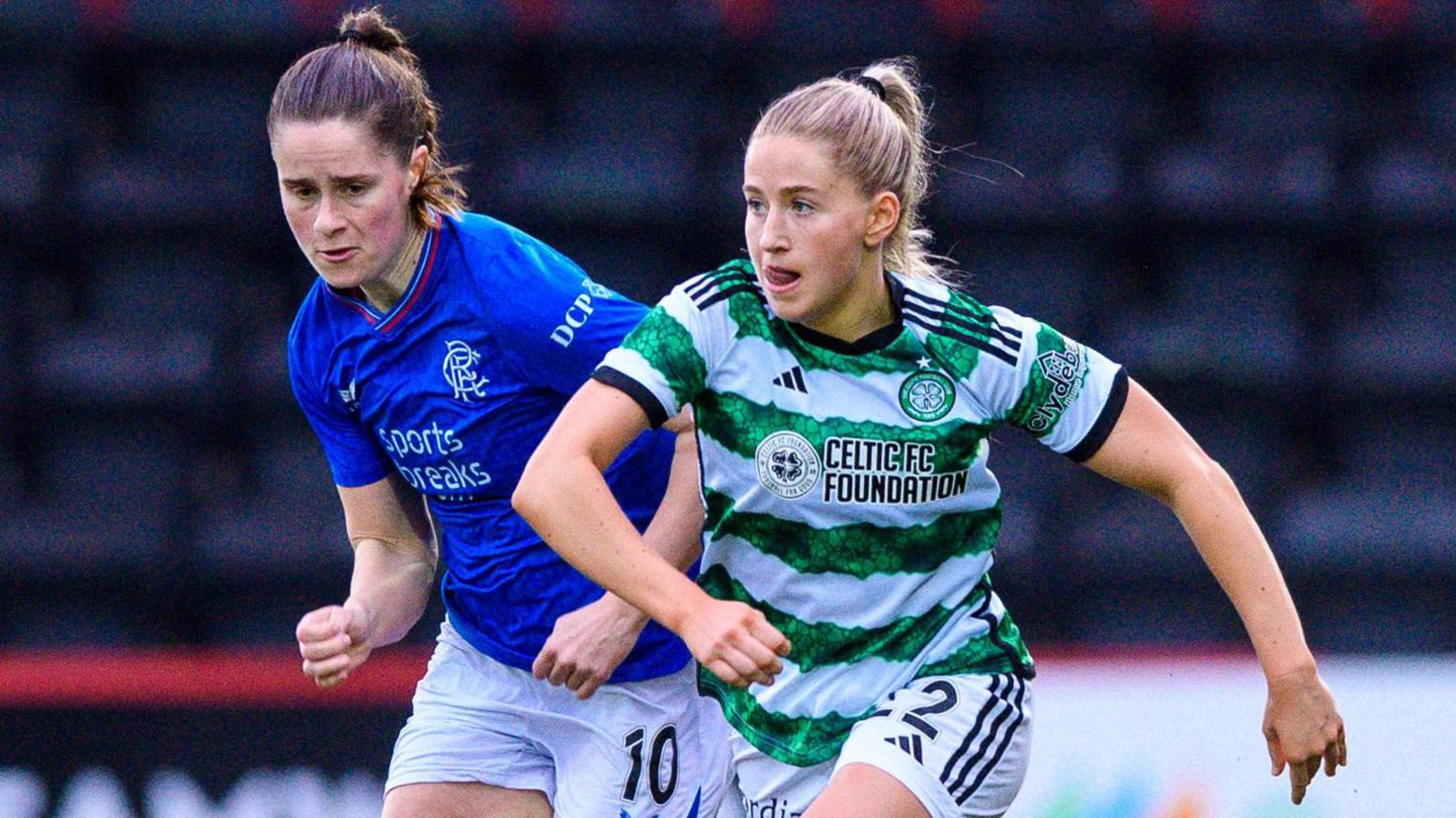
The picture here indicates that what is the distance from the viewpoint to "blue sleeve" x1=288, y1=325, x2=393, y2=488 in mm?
3059

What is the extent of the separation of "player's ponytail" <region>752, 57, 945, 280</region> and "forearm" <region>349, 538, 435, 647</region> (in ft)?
3.14

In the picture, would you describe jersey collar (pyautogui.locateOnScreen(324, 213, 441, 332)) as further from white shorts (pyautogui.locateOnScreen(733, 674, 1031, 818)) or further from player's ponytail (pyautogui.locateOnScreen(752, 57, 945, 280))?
white shorts (pyautogui.locateOnScreen(733, 674, 1031, 818))

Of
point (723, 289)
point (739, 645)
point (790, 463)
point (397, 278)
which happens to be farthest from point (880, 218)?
point (397, 278)

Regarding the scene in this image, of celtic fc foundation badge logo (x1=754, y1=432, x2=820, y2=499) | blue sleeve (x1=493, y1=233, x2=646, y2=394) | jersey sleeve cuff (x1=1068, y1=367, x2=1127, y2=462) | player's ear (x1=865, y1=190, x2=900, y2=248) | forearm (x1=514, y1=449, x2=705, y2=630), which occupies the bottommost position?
forearm (x1=514, y1=449, x2=705, y2=630)

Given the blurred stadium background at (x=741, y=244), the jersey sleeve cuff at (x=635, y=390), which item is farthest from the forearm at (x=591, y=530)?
the blurred stadium background at (x=741, y=244)

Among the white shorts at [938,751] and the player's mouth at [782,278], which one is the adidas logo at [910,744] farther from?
the player's mouth at [782,278]

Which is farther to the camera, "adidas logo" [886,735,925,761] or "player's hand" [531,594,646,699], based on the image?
"player's hand" [531,594,646,699]

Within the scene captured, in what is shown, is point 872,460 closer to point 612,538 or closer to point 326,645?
point 612,538

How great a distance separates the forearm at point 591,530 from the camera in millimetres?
2398

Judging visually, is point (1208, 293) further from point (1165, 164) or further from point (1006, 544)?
point (1006, 544)

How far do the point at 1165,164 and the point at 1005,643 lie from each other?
3.70 meters

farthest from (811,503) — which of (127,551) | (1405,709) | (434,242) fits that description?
(127,551)

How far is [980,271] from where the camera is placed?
6129 mm

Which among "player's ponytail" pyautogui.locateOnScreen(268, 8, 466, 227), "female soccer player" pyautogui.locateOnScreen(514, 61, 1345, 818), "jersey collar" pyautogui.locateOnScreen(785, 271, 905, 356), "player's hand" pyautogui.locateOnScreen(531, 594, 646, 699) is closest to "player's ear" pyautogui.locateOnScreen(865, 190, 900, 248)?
"female soccer player" pyautogui.locateOnScreen(514, 61, 1345, 818)
